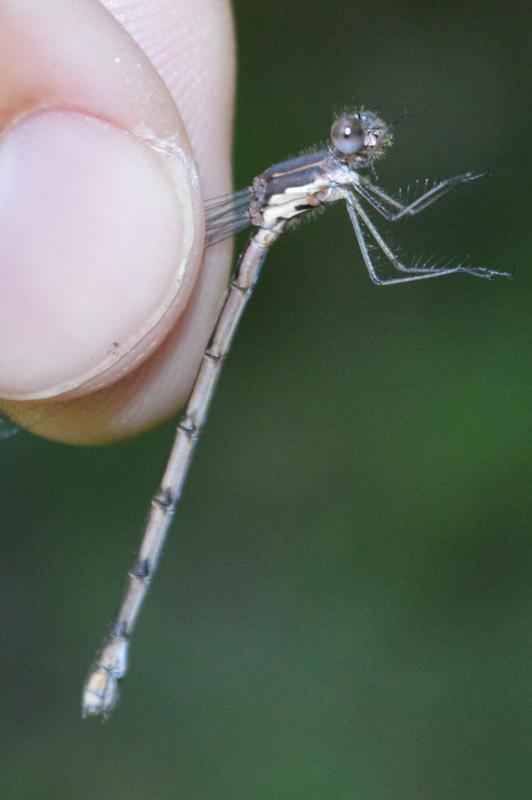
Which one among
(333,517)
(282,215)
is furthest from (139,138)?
(333,517)

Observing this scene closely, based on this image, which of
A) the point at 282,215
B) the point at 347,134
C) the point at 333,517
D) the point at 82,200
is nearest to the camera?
the point at 82,200

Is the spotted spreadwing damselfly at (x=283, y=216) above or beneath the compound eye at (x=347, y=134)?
beneath

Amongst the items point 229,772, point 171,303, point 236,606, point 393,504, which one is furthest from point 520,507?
point 171,303

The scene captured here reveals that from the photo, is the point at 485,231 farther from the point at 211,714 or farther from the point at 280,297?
the point at 211,714

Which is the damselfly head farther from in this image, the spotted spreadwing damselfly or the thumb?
the thumb

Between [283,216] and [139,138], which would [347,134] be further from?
[139,138]

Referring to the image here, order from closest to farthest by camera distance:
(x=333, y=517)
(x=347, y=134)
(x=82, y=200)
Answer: (x=82, y=200)
(x=347, y=134)
(x=333, y=517)

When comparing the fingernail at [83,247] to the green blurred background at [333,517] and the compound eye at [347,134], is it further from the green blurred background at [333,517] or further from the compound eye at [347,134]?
the green blurred background at [333,517]

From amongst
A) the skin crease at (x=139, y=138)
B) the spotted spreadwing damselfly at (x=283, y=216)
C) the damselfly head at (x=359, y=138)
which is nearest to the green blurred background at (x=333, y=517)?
the skin crease at (x=139, y=138)

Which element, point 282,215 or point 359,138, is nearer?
point 359,138
